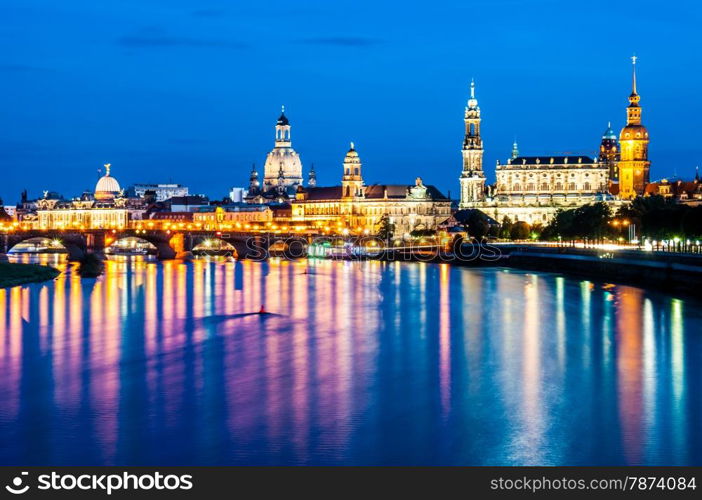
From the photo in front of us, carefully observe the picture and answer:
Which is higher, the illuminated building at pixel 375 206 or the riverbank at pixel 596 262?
the illuminated building at pixel 375 206

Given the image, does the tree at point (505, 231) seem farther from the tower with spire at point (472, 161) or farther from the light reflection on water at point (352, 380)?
the light reflection on water at point (352, 380)

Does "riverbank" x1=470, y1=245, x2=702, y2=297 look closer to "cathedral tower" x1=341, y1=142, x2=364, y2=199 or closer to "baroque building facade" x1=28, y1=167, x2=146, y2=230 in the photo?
"cathedral tower" x1=341, y1=142, x2=364, y2=199

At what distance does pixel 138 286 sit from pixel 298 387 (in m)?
35.3

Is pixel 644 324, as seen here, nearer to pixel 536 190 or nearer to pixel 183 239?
pixel 183 239

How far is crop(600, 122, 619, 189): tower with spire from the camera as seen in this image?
5989 inches

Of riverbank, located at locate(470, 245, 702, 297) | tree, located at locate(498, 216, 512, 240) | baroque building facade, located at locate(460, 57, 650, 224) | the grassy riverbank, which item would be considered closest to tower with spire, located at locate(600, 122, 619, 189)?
baroque building facade, located at locate(460, 57, 650, 224)

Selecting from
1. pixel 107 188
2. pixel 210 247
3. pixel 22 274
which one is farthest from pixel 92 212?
pixel 22 274

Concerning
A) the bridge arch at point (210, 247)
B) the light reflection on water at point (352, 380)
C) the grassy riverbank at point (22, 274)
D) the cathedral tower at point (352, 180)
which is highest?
the cathedral tower at point (352, 180)

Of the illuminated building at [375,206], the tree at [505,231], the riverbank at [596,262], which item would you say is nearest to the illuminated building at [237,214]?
the illuminated building at [375,206]

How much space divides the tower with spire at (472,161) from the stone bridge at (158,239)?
3455cm

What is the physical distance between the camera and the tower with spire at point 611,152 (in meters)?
152

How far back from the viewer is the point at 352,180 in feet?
506

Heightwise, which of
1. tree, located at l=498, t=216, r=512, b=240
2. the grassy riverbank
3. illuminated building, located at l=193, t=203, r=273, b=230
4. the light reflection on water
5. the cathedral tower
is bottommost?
the light reflection on water

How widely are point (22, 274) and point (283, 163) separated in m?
133
